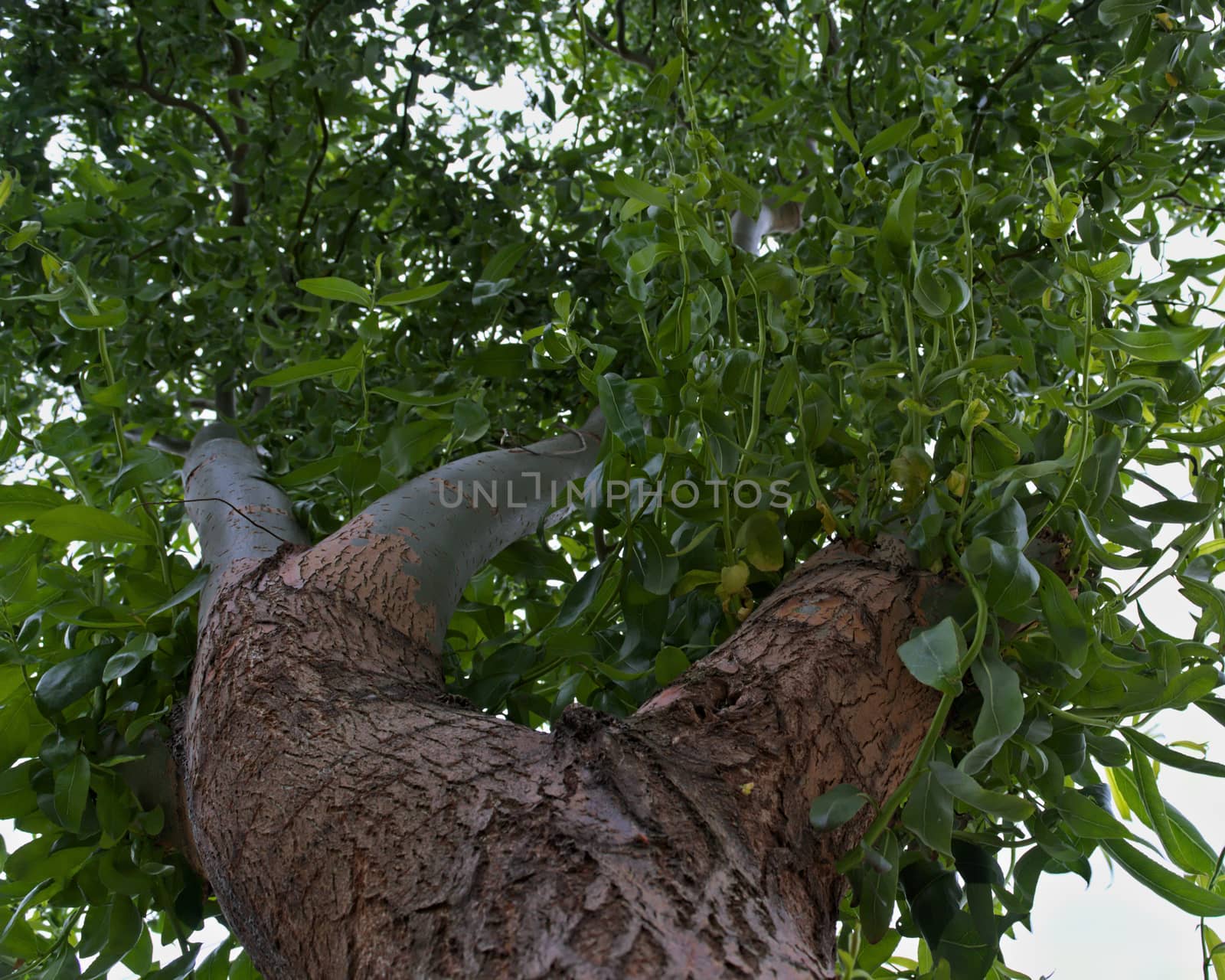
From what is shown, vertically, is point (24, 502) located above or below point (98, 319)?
below

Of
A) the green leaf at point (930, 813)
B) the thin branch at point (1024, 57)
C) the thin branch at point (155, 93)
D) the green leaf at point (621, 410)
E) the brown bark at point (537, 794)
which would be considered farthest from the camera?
the thin branch at point (155, 93)

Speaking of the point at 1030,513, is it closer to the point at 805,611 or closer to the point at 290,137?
the point at 805,611

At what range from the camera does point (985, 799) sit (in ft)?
1.50

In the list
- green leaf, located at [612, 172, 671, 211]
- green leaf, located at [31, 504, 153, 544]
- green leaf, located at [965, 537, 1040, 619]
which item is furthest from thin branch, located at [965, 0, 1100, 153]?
green leaf, located at [31, 504, 153, 544]

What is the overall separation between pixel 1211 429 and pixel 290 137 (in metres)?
1.04

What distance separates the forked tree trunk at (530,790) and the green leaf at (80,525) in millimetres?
90

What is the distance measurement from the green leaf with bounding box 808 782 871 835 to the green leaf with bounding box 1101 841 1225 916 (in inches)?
8.3

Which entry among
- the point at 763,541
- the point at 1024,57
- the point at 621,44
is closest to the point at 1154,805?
the point at 763,541

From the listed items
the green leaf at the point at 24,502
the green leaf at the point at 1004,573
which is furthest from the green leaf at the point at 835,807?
the green leaf at the point at 24,502

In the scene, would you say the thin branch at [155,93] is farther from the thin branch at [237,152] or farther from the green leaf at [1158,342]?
the green leaf at [1158,342]

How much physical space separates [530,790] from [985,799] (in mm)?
215

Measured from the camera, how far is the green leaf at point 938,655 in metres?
0.46

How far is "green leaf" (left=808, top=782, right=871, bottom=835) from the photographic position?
18.2 inches

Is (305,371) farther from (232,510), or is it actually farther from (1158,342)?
(1158,342)
